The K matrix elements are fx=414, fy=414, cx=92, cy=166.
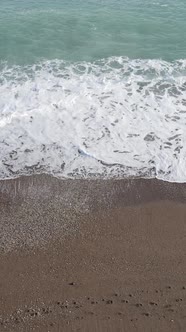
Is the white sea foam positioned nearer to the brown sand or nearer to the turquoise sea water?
the brown sand

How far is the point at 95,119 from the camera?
12.5 metres

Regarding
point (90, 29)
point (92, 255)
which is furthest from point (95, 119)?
point (90, 29)

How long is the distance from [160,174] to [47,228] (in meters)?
3.30

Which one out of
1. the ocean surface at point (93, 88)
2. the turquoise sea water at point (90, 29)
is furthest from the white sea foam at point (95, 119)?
the turquoise sea water at point (90, 29)

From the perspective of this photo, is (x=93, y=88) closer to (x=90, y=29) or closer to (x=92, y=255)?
(x=90, y=29)

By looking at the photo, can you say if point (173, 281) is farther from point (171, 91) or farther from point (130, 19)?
point (130, 19)

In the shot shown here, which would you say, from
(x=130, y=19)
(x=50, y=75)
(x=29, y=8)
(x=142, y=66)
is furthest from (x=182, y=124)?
(x=29, y=8)

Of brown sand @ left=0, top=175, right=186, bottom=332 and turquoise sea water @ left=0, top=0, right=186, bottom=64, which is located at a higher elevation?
turquoise sea water @ left=0, top=0, right=186, bottom=64

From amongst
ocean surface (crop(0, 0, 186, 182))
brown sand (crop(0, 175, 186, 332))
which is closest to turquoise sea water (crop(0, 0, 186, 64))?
ocean surface (crop(0, 0, 186, 182))

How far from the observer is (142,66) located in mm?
15445

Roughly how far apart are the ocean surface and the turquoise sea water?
42 millimetres

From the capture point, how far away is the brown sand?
7566mm

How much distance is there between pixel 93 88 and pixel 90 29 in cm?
525

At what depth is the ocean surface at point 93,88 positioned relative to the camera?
11.0 metres
